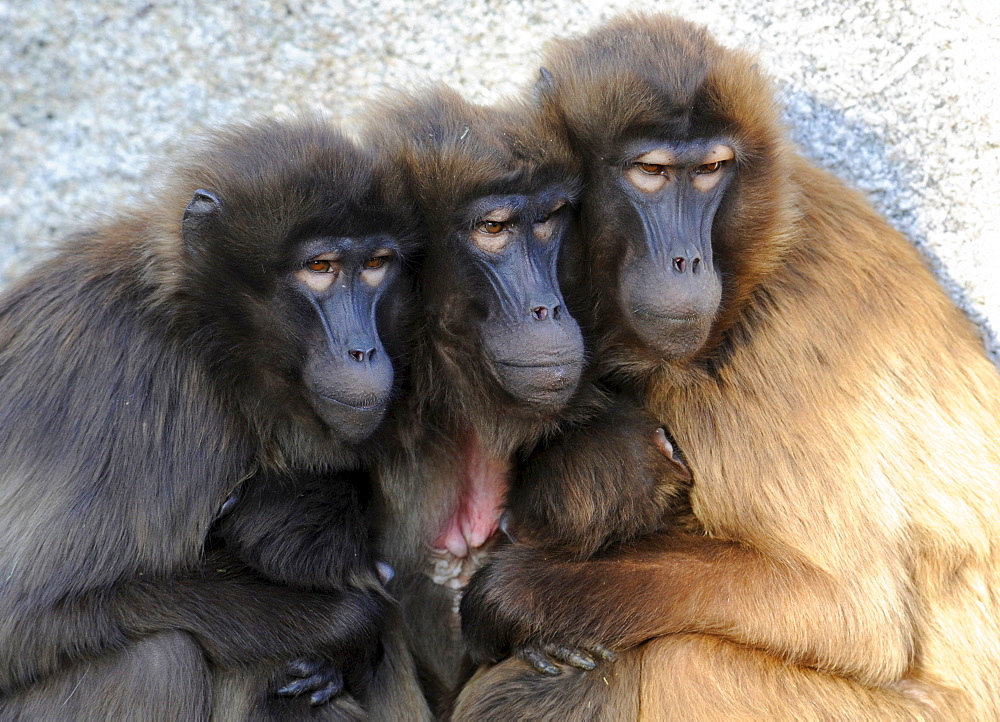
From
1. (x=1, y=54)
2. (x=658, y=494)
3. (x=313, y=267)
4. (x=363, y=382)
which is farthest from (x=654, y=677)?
(x=1, y=54)

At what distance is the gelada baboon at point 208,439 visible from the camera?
11.6 feet

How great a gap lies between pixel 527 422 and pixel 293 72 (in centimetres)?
207

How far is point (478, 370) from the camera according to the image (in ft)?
12.6

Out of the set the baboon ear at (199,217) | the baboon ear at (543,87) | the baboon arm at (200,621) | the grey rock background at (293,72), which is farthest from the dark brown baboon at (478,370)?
the grey rock background at (293,72)

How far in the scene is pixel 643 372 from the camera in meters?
3.92

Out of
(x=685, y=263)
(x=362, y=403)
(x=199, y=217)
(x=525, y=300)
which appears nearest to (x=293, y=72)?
(x=199, y=217)

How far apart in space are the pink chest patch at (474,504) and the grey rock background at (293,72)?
1592mm

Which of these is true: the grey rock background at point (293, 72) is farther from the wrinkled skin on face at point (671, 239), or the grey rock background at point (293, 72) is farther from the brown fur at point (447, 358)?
the wrinkled skin on face at point (671, 239)

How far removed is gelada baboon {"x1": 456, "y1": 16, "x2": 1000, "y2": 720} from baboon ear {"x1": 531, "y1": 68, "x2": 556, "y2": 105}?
10 millimetres

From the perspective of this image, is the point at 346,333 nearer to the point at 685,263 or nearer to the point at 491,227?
the point at 491,227

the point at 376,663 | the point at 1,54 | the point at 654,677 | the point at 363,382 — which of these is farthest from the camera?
the point at 1,54

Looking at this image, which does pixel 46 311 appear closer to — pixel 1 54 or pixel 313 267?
pixel 313 267

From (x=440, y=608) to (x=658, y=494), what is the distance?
926mm

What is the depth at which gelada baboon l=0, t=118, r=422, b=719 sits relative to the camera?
11.6 ft
